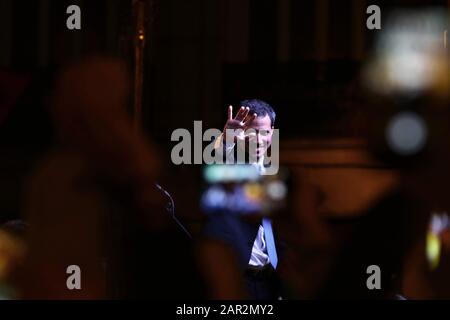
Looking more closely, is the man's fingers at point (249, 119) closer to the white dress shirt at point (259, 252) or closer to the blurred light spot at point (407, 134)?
the white dress shirt at point (259, 252)

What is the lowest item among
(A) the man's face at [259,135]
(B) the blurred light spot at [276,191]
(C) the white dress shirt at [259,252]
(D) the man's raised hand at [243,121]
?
(C) the white dress shirt at [259,252]

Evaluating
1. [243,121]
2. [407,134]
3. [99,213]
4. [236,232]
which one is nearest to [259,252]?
[236,232]

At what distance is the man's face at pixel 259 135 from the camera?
15.1 feet

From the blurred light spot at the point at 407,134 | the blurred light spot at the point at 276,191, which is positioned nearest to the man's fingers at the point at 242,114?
the blurred light spot at the point at 276,191

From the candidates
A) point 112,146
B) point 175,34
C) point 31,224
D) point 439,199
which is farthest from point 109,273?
point 175,34

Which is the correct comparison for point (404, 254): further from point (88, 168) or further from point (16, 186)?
point (16, 186)

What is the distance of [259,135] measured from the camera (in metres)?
4.70

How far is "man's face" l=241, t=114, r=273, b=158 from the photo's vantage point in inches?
181

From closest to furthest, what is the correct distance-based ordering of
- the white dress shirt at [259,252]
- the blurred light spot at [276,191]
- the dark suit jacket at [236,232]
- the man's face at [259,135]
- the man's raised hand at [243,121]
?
the dark suit jacket at [236,232] < the white dress shirt at [259,252] < the man's face at [259,135] < the man's raised hand at [243,121] < the blurred light spot at [276,191]

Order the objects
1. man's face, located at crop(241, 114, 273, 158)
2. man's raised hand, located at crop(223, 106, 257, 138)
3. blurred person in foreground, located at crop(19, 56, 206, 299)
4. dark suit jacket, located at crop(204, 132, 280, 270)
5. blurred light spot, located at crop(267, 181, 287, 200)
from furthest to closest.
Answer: blurred light spot, located at crop(267, 181, 287, 200) → man's raised hand, located at crop(223, 106, 257, 138) → man's face, located at crop(241, 114, 273, 158) → dark suit jacket, located at crop(204, 132, 280, 270) → blurred person in foreground, located at crop(19, 56, 206, 299)

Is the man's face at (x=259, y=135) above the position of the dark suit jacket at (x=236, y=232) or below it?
above

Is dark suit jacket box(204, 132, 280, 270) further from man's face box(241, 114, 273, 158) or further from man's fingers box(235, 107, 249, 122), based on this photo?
man's fingers box(235, 107, 249, 122)

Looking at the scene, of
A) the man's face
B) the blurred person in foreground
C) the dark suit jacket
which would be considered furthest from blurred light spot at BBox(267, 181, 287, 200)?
the blurred person in foreground
